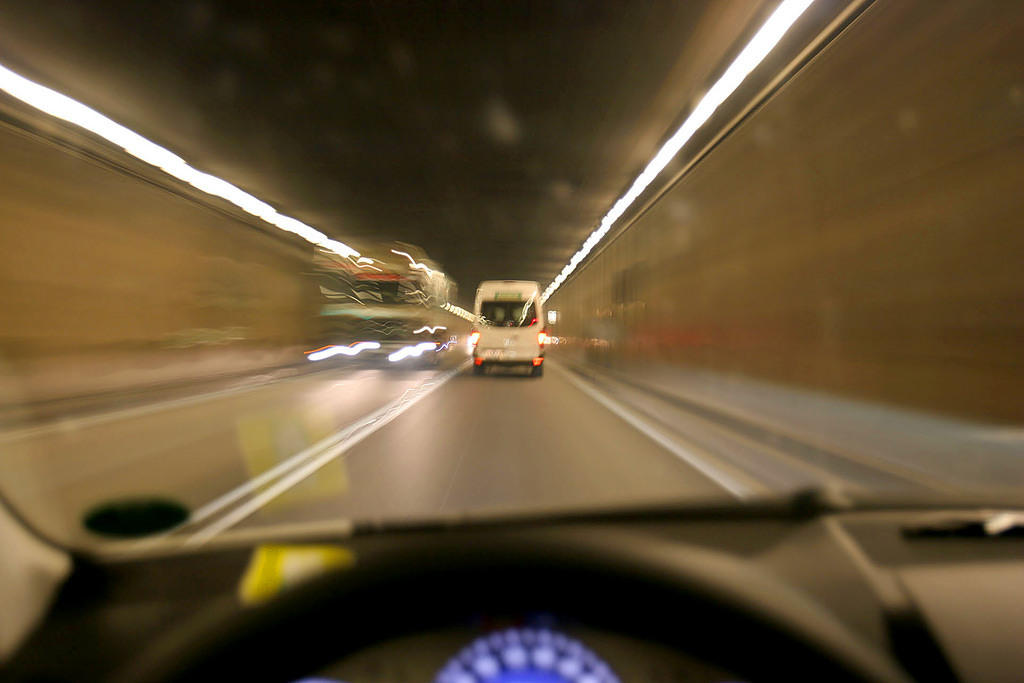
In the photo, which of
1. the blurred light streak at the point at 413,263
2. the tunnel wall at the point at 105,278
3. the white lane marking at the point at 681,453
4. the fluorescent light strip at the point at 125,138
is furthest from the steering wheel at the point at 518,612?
the blurred light streak at the point at 413,263

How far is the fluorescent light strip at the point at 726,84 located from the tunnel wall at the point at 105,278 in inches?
443

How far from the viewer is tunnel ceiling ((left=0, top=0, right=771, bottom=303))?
9.42 meters

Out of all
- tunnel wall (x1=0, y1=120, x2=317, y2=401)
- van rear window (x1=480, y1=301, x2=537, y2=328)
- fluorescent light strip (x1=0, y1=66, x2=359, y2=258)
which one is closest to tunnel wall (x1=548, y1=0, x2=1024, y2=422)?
van rear window (x1=480, y1=301, x2=537, y2=328)

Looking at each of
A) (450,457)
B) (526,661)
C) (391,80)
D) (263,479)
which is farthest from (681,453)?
(391,80)

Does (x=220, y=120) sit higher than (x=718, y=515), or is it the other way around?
(x=220, y=120)

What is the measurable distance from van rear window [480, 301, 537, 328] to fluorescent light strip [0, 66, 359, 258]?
816cm

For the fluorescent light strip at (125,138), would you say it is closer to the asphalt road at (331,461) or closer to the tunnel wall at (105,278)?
the tunnel wall at (105,278)

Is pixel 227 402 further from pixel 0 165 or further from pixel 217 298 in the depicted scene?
pixel 217 298

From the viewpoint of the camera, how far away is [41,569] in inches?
79.7

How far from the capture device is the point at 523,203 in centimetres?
2206

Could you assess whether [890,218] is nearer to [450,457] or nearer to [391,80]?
[450,457]

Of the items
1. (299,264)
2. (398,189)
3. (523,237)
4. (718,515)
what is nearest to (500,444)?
(718,515)

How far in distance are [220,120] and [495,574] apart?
14429 millimetres

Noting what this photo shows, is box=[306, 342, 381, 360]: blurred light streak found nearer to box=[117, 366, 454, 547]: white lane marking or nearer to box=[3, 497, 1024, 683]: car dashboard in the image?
box=[117, 366, 454, 547]: white lane marking
